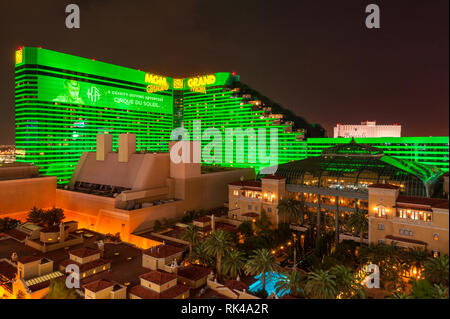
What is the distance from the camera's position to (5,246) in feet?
123

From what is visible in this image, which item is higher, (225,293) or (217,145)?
(217,145)

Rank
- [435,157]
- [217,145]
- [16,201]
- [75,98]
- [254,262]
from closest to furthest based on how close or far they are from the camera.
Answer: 1. [254,262]
2. [16,201]
3. [435,157]
4. [75,98]
5. [217,145]

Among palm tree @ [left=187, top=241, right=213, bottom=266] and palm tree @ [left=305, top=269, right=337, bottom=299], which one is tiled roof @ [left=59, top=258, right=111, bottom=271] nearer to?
palm tree @ [left=187, top=241, right=213, bottom=266]

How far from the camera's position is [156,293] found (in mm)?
23812

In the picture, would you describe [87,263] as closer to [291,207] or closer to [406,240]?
[291,207]

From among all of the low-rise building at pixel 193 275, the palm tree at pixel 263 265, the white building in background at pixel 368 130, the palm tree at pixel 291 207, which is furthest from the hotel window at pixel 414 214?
the white building in background at pixel 368 130

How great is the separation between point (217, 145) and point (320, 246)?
233ft

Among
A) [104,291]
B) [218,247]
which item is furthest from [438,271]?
[104,291]

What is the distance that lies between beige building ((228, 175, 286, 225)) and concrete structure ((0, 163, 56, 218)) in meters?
34.0

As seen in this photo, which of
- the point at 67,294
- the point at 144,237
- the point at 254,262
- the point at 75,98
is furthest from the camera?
the point at 75,98

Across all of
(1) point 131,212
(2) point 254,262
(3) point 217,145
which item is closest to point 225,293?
(2) point 254,262

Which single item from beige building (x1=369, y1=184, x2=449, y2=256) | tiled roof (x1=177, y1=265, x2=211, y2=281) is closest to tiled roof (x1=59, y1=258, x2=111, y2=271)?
tiled roof (x1=177, y1=265, x2=211, y2=281)

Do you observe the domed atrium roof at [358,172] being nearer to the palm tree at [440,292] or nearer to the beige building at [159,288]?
the palm tree at [440,292]

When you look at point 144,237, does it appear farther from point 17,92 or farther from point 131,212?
point 17,92
